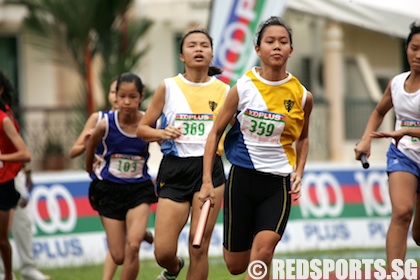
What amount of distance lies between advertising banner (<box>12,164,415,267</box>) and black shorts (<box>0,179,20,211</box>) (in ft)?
13.4

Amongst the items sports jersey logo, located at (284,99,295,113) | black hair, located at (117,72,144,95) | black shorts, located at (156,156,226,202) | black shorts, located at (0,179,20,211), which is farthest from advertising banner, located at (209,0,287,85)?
sports jersey logo, located at (284,99,295,113)

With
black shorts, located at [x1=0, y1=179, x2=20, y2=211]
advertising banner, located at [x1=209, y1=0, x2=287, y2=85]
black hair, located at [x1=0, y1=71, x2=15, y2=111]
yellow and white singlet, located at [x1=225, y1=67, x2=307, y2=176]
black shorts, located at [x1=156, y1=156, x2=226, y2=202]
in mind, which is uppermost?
advertising banner, located at [x1=209, y1=0, x2=287, y2=85]

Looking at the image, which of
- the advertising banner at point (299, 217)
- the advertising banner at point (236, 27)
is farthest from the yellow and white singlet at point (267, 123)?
the advertising banner at point (299, 217)

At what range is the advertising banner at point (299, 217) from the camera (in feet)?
54.0

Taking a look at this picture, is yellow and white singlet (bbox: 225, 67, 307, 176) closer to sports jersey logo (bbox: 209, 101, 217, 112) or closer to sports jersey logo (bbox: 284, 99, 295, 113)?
sports jersey logo (bbox: 284, 99, 295, 113)

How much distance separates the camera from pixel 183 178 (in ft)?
33.6

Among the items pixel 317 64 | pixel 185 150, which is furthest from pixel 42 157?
pixel 185 150

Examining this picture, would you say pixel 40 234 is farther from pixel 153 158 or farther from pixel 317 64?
pixel 317 64

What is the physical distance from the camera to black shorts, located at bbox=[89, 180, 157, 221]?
1134 centimetres

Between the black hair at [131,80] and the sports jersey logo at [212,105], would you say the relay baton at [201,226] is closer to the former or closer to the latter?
the sports jersey logo at [212,105]

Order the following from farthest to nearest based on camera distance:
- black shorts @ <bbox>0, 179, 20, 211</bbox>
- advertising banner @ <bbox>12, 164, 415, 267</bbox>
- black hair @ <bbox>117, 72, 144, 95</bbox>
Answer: advertising banner @ <bbox>12, 164, 415, 267</bbox> < black shorts @ <bbox>0, 179, 20, 211</bbox> < black hair @ <bbox>117, 72, 144, 95</bbox>

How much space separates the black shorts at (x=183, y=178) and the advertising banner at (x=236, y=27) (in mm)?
6214

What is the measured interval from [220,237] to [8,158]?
5626mm

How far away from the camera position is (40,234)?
53.8 ft
